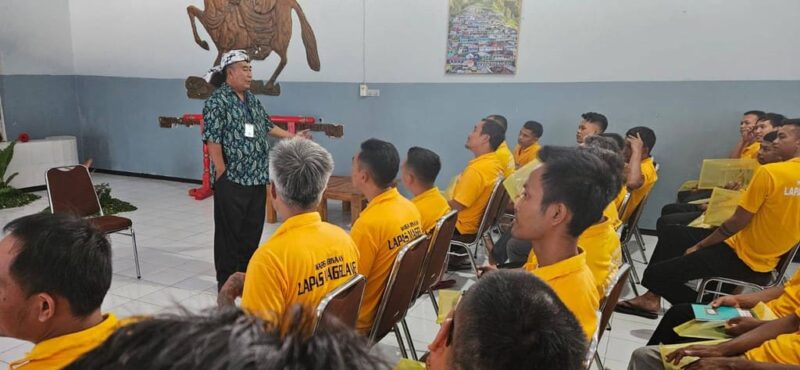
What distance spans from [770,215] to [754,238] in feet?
0.44

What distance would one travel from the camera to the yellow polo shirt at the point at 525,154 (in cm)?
474

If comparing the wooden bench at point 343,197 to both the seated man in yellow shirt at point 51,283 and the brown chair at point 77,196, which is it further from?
the seated man in yellow shirt at point 51,283

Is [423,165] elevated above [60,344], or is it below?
above

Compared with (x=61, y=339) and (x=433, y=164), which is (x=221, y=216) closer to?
(x=433, y=164)

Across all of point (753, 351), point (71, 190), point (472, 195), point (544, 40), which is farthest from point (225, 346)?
point (544, 40)

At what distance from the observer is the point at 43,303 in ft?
3.65

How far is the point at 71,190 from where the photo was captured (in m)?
3.52

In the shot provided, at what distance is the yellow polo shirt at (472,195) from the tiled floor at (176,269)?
1.52ft

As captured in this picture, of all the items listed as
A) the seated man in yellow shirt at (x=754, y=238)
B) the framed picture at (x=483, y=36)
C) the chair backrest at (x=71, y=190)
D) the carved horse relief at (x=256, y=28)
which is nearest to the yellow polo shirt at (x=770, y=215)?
the seated man in yellow shirt at (x=754, y=238)

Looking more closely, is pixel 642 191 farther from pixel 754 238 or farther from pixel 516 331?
pixel 516 331

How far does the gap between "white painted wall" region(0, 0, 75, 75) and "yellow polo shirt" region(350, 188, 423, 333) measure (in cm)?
693

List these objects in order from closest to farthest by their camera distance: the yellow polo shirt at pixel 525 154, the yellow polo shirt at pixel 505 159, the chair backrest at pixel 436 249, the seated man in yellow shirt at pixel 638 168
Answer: the chair backrest at pixel 436 249 < the seated man in yellow shirt at pixel 638 168 < the yellow polo shirt at pixel 505 159 < the yellow polo shirt at pixel 525 154

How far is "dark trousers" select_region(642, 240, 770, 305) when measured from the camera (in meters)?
2.53

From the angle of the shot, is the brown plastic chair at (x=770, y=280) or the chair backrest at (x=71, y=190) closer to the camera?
the brown plastic chair at (x=770, y=280)
